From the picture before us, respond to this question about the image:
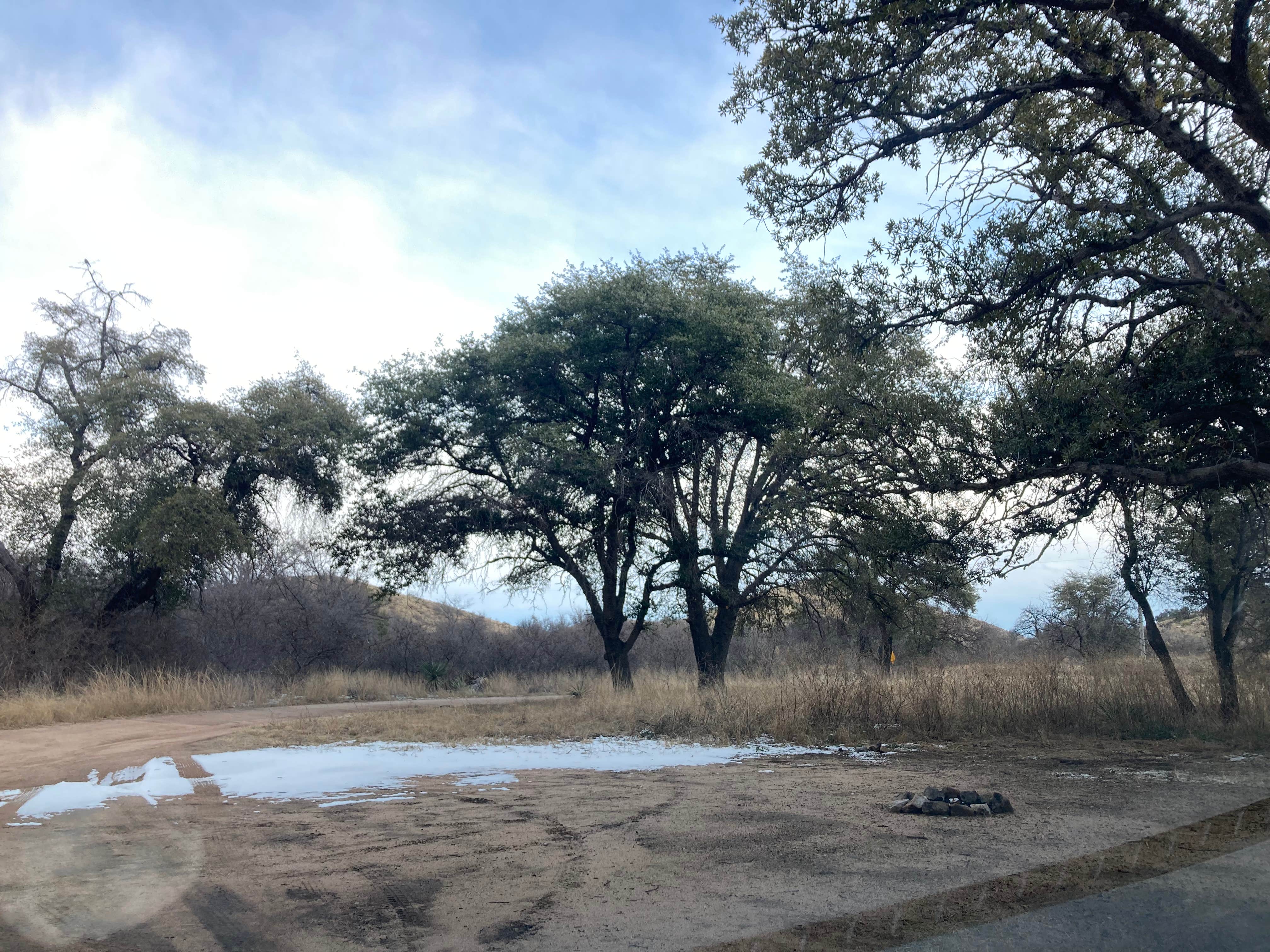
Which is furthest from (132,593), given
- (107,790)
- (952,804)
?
(952,804)

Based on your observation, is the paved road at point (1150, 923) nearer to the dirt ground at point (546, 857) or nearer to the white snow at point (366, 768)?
the dirt ground at point (546, 857)

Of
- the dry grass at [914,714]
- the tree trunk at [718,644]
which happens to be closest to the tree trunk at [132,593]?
the dry grass at [914,714]

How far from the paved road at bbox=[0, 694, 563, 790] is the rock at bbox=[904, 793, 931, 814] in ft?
25.1

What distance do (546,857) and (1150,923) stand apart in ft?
10.6

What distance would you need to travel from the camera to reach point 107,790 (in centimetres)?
780

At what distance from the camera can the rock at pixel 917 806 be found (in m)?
6.51

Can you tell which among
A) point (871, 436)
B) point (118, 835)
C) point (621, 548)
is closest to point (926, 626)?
point (621, 548)

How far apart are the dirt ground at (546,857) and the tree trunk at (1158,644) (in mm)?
3457

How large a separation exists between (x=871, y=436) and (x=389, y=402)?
12.4 m

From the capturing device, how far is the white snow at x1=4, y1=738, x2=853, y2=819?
24.6 feet

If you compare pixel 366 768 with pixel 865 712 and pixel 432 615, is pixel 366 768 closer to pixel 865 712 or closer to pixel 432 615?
pixel 865 712

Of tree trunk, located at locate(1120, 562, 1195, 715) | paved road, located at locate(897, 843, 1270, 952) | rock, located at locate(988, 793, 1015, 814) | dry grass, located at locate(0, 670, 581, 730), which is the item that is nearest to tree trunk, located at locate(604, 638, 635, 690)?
dry grass, located at locate(0, 670, 581, 730)

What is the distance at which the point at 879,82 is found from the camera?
9.18 metres

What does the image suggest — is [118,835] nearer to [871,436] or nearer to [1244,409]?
[871,436]
